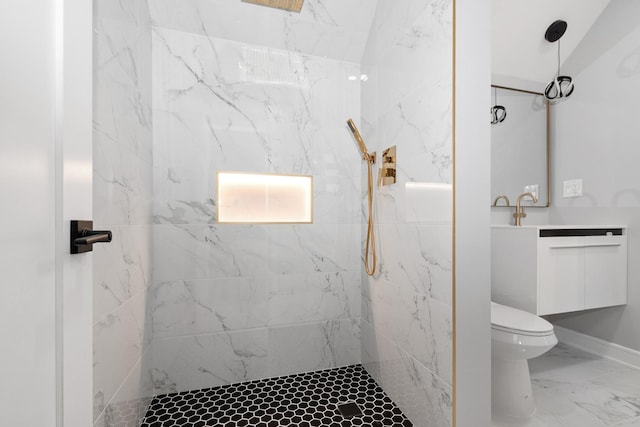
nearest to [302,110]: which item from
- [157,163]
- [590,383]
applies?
[157,163]

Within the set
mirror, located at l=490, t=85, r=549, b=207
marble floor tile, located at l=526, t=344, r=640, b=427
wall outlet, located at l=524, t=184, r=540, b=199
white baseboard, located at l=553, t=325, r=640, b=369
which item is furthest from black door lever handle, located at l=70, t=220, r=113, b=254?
white baseboard, located at l=553, t=325, r=640, b=369

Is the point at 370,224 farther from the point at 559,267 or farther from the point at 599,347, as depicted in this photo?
the point at 599,347

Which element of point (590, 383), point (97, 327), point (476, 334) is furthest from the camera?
point (590, 383)

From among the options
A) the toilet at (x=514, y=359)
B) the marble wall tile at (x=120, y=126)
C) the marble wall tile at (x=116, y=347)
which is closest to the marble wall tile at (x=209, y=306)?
the marble wall tile at (x=116, y=347)

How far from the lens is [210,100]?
6.20 ft

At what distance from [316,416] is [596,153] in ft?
9.03

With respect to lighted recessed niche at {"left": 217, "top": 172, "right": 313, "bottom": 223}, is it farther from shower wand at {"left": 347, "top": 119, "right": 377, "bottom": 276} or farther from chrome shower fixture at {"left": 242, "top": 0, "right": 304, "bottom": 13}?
chrome shower fixture at {"left": 242, "top": 0, "right": 304, "bottom": 13}

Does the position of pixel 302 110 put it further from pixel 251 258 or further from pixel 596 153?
pixel 596 153

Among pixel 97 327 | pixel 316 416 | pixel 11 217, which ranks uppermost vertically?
pixel 11 217

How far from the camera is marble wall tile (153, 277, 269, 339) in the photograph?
1803 mm

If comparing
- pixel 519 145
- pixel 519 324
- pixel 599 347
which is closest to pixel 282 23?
pixel 519 145

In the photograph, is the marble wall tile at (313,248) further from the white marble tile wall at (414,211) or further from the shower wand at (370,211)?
the white marble tile wall at (414,211)

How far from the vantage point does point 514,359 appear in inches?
61.9

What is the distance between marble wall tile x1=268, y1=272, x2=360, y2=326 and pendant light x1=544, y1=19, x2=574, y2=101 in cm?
194
